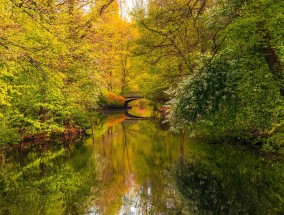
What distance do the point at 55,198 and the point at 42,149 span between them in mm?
8567

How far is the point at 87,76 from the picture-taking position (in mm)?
19812

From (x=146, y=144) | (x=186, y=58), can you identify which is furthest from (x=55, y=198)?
(x=186, y=58)

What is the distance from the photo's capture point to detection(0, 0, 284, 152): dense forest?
35.6 feet

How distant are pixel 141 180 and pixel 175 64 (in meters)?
13.8

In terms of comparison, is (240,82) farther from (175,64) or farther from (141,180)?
(175,64)

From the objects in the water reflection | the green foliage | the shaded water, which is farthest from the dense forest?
the water reflection

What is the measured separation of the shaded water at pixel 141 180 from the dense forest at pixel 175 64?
57.0 inches

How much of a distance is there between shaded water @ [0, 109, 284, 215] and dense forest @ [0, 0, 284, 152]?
1.45 m

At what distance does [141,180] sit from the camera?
1168 centimetres

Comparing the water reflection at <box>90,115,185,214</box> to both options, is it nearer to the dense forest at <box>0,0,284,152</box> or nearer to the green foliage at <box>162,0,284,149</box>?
the dense forest at <box>0,0,284,152</box>

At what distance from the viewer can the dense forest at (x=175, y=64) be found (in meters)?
10.8

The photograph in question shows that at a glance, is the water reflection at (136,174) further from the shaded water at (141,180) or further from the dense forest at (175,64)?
the dense forest at (175,64)

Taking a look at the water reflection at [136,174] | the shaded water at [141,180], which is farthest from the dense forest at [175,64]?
the water reflection at [136,174]

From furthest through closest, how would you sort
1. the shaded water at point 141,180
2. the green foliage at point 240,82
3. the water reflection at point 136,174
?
the green foliage at point 240,82 → the water reflection at point 136,174 → the shaded water at point 141,180
